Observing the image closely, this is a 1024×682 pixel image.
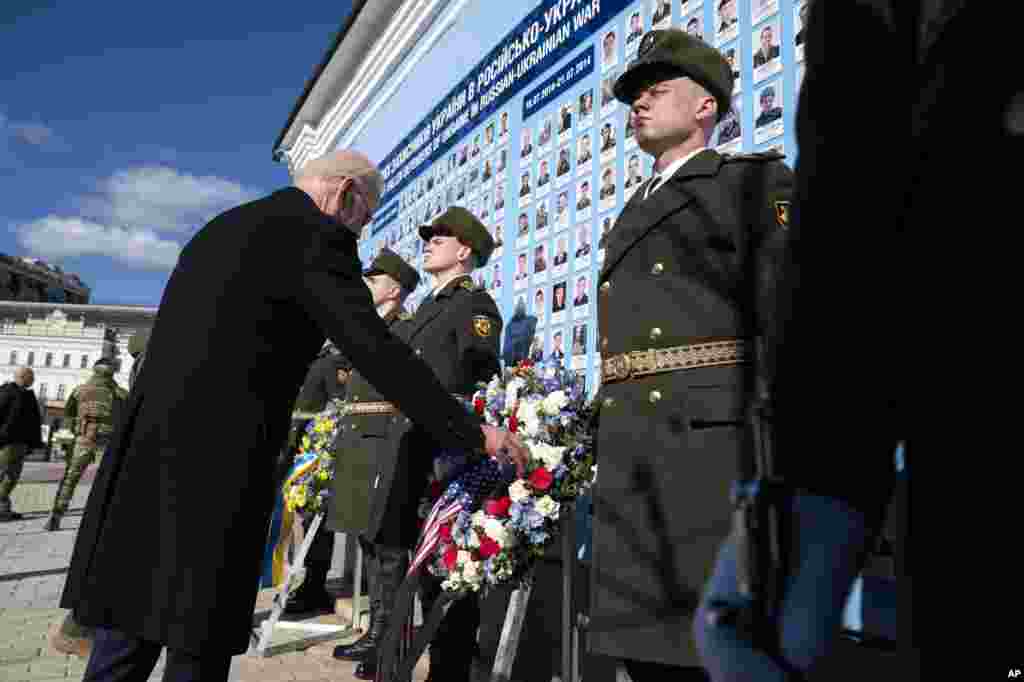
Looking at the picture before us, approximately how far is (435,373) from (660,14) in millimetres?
2088

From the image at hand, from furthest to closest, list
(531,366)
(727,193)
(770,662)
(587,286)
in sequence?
(587,286), (531,366), (727,193), (770,662)

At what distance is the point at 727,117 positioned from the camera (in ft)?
10.2

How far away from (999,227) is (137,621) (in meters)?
1.99

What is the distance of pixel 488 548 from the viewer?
2.70 meters

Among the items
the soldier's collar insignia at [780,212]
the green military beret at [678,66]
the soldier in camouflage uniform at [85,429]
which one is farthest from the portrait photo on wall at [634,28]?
the soldier in camouflage uniform at [85,429]

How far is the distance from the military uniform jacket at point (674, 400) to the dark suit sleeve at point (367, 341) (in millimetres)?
503

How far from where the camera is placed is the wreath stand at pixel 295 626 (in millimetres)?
4098

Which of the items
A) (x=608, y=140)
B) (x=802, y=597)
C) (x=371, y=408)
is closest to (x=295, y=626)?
(x=371, y=408)

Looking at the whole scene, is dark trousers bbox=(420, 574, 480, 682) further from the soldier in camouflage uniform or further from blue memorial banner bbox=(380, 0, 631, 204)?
the soldier in camouflage uniform

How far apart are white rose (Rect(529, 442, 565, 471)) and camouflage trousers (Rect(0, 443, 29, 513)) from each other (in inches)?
406

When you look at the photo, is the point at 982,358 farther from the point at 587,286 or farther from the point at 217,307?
the point at 587,286

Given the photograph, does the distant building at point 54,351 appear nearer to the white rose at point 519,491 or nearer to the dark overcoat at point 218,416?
the white rose at point 519,491

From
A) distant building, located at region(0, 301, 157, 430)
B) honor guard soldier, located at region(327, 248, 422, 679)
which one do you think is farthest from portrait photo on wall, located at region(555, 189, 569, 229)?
distant building, located at region(0, 301, 157, 430)

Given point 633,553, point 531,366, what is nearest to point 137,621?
point 633,553
